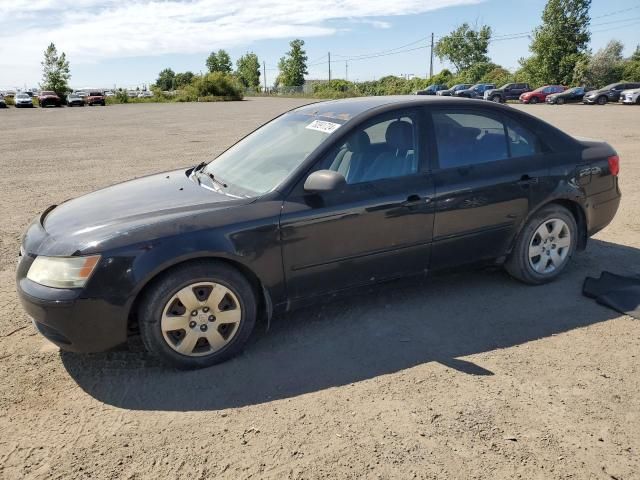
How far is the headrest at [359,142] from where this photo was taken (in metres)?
3.64

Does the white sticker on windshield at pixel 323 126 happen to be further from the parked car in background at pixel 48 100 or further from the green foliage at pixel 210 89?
the green foliage at pixel 210 89

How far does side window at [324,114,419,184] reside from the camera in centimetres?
359

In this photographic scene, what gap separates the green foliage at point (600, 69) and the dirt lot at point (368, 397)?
182 feet

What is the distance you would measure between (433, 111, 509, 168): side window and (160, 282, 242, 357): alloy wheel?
6.16ft

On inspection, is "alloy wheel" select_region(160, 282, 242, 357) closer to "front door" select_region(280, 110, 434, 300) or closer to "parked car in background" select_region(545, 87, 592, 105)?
"front door" select_region(280, 110, 434, 300)

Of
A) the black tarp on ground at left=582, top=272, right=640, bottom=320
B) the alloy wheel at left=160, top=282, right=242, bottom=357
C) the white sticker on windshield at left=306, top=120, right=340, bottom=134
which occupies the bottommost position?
the black tarp on ground at left=582, top=272, right=640, bottom=320

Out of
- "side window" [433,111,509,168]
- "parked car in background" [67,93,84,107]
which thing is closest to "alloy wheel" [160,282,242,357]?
"side window" [433,111,509,168]

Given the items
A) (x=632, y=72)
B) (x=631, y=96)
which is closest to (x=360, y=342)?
(x=631, y=96)

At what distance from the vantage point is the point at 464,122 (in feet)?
13.3

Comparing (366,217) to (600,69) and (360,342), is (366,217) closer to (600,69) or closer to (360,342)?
(360,342)

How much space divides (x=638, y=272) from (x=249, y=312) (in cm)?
354

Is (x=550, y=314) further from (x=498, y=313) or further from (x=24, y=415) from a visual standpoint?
(x=24, y=415)

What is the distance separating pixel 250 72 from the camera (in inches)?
4712

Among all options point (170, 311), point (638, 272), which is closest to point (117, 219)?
point (170, 311)
